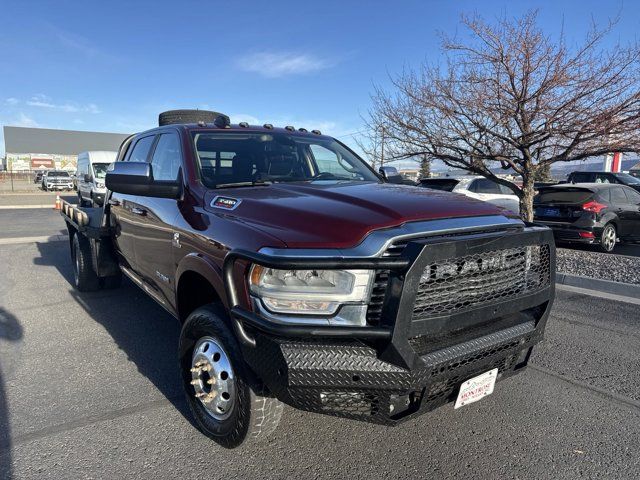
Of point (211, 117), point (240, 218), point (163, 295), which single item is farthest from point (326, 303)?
point (211, 117)

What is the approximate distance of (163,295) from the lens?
12.3ft

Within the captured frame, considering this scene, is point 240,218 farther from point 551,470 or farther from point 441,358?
point 551,470

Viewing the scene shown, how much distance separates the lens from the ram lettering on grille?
2.26 meters

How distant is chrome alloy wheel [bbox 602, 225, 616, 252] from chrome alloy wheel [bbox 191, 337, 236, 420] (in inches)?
370

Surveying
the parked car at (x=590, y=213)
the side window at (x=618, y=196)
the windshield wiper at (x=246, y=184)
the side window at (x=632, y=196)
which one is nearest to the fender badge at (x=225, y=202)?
the windshield wiper at (x=246, y=184)

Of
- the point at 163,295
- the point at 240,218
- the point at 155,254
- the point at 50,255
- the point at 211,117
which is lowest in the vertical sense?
the point at 50,255

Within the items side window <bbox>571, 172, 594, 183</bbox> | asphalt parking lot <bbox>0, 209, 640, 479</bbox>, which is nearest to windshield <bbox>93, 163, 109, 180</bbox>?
asphalt parking lot <bbox>0, 209, 640, 479</bbox>

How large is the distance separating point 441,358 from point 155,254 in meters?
2.47

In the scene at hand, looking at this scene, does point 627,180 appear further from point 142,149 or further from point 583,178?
point 142,149

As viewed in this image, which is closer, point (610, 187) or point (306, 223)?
point (306, 223)

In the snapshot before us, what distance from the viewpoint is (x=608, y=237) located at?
9.83 m

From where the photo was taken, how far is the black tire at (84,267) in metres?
5.95

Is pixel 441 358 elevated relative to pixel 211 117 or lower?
lower

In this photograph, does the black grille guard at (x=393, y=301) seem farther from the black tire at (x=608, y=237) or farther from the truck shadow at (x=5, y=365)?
the black tire at (x=608, y=237)
